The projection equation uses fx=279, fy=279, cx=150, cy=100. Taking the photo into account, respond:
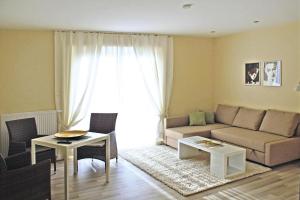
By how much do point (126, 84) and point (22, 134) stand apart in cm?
226

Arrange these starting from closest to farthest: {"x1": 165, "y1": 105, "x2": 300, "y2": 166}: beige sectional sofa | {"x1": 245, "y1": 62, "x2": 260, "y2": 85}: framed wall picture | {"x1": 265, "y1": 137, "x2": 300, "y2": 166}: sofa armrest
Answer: {"x1": 265, "y1": 137, "x2": 300, "y2": 166}: sofa armrest
{"x1": 165, "y1": 105, "x2": 300, "y2": 166}: beige sectional sofa
{"x1": 245, "y1": 62, "x2": 260, "y2": 85}: framed wall picture

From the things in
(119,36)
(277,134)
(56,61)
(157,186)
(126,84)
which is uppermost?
(119,36)

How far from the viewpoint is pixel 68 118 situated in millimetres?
5355

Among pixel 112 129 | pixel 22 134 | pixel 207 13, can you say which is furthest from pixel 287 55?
pixel 22 134

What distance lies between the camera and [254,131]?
209 inches

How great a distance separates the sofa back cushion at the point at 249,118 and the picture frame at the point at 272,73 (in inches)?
22.8

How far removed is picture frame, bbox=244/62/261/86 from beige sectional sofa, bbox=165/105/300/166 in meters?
0.57

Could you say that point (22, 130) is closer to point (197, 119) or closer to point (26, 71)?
point (26, 71)

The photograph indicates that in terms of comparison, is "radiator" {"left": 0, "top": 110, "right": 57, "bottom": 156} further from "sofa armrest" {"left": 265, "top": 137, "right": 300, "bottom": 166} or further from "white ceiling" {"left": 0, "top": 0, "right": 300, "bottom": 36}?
"sofa armrest" {"left": 265, "top": 137, "right": 300, "bottom": 166}

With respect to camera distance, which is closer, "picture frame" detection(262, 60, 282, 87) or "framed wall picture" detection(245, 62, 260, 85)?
"picture frame" detection(262, 60, 282, 87)

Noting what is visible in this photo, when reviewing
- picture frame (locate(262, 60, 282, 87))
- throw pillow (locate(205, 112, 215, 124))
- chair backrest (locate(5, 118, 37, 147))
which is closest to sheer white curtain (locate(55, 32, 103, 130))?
chair backrest (locate(5, 118, 37, 147))

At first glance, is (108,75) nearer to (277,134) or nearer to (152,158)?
(152,158)

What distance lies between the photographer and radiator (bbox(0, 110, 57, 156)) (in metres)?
4.81

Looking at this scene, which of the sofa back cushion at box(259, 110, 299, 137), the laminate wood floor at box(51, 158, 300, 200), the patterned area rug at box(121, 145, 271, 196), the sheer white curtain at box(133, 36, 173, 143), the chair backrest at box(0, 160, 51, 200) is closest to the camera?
the chair backrest at box(0, 160, 51, 200)
